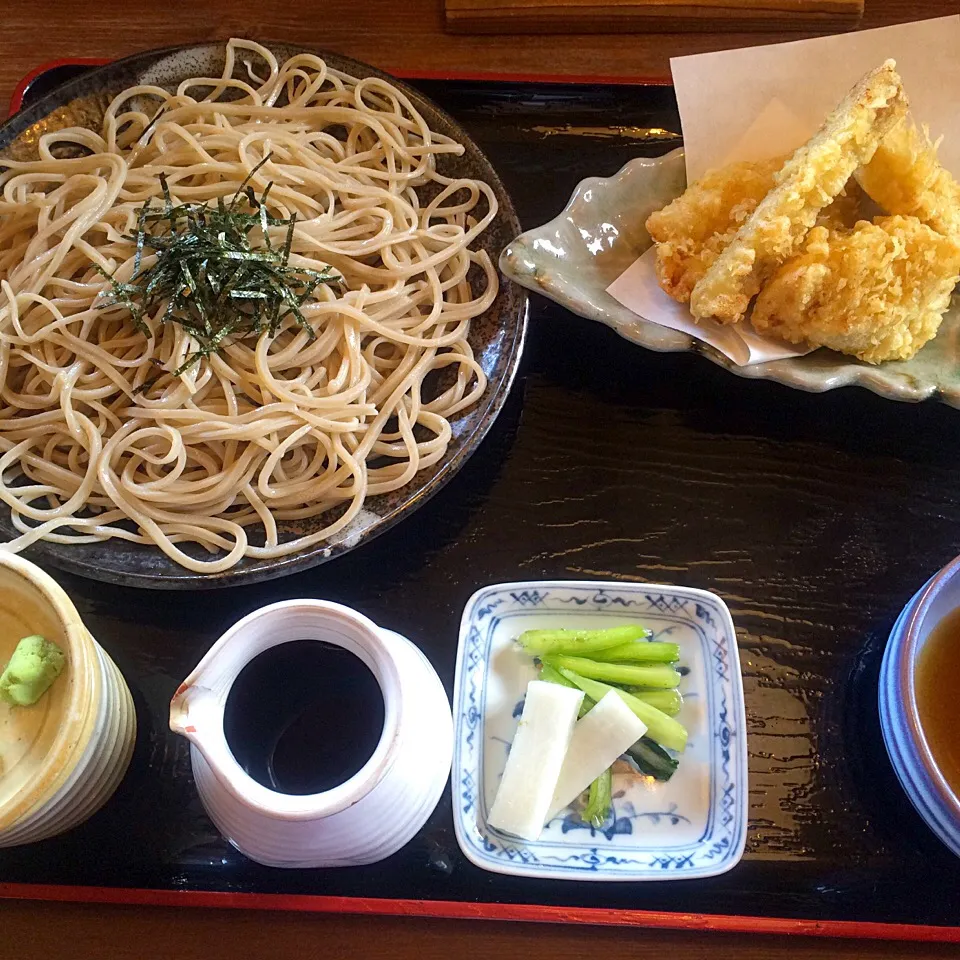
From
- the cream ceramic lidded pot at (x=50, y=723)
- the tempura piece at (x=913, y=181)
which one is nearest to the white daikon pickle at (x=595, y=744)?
the cream ceramic lidded pot at (x=50, y=723)

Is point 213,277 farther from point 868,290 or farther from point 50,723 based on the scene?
point 868,290

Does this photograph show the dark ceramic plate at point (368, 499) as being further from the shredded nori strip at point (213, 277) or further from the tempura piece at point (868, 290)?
the tempura piece at point (868, 290)

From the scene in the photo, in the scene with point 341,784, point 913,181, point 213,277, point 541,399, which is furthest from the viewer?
point 541,399

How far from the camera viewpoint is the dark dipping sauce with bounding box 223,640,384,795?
1.26m

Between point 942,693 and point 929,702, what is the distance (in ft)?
0.11

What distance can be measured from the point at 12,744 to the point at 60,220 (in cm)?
119

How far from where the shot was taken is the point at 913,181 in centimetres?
180

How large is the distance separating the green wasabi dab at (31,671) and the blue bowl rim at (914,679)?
1430 millimetres

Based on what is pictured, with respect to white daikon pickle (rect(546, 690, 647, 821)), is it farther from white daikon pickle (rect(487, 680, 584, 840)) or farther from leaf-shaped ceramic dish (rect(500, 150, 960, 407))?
leaf-shaped ceramic dish (rect(500, 150, 960, 407))

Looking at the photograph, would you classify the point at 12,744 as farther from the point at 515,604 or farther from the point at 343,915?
the point at 515,604

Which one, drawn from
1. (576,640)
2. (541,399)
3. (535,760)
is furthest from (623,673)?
(541,399)

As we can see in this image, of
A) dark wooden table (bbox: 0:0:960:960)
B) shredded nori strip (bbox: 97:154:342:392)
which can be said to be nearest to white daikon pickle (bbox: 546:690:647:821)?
dark wooden table (bbox: 0:0:960:960)

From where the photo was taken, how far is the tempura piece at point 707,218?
6.09 feet

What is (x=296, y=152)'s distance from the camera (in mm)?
1969
